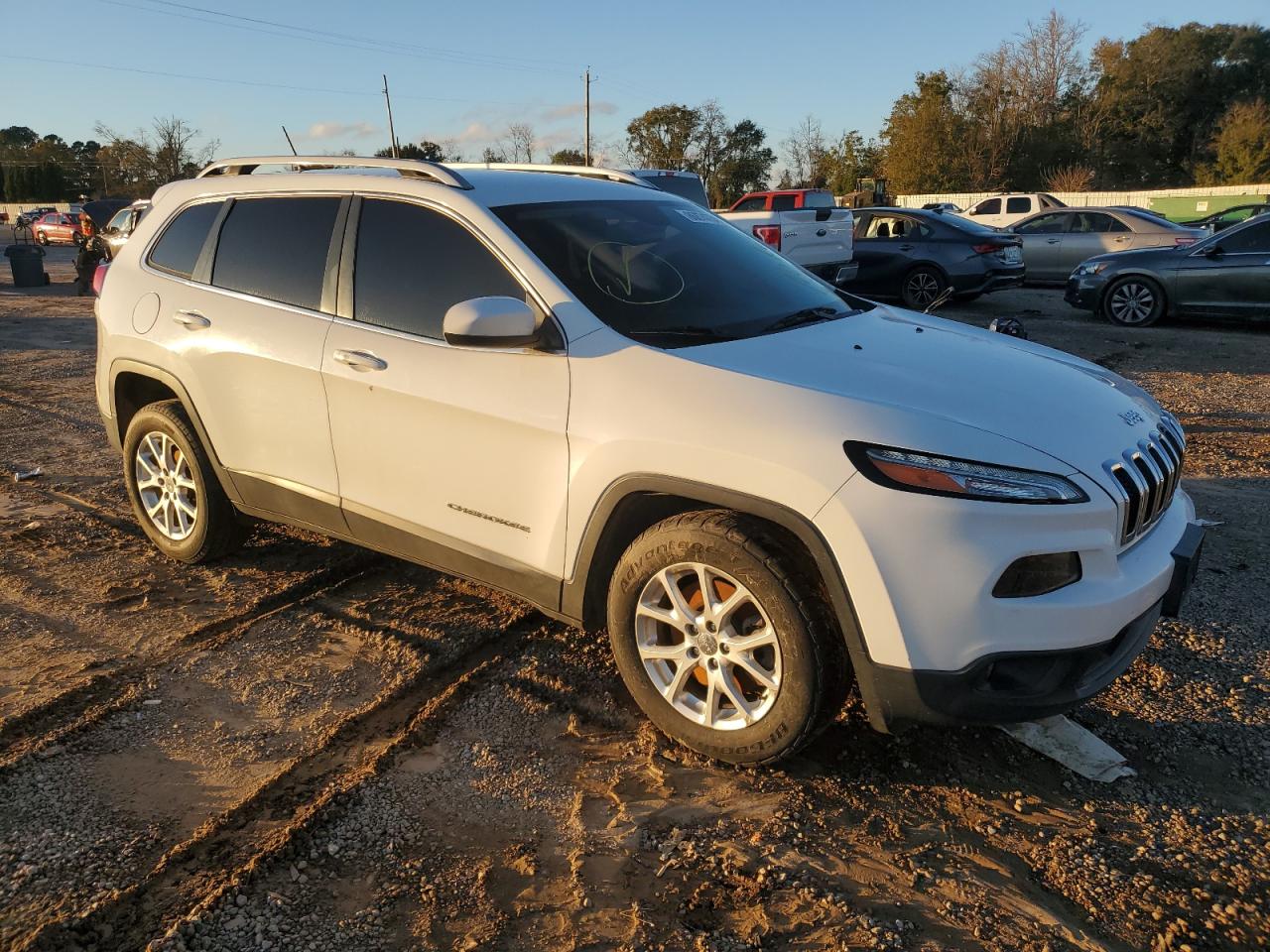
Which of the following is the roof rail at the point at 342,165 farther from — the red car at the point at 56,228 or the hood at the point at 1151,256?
the red car at the point at 56,228

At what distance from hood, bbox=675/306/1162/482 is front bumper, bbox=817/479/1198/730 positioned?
0.22 meters

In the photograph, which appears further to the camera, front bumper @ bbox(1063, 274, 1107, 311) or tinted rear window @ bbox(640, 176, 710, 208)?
front bumper @ bbox(1063, 274, 1107, 311)

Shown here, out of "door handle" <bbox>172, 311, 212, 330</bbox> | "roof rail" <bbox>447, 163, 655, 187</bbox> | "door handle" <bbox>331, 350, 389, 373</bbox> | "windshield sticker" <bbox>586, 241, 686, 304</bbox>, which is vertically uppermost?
"roof rail" <bbox>447, 163, 655, 187</bbox>

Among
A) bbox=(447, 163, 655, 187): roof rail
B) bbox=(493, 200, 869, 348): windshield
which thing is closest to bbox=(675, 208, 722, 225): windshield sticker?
bbox=(493, 200, 869, 348): windshield

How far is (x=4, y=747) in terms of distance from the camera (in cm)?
310

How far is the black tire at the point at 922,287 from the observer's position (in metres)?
13.7

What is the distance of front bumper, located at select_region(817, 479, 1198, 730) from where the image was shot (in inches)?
96.0

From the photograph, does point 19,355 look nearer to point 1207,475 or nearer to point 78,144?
point 1207,475

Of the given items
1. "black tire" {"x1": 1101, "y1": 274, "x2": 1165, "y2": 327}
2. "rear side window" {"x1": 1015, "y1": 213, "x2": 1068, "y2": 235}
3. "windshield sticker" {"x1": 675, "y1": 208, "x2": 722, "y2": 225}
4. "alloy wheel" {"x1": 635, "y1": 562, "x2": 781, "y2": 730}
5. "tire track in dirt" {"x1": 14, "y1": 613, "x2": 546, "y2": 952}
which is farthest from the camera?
"rear side window" {"x1": 1015, "y1": 213, "x2": 1068, "y2": 235}

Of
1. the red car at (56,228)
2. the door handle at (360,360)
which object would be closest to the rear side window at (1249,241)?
the door handle at (360,360)

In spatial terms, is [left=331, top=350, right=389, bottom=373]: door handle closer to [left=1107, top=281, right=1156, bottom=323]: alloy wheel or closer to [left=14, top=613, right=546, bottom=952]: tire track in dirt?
[left=14, top=613, right=546, bottom=952]: tire track in dirt

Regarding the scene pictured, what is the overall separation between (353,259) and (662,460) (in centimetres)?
171

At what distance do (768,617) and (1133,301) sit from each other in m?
11.6

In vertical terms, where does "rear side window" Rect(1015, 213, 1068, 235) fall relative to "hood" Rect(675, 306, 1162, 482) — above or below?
above
